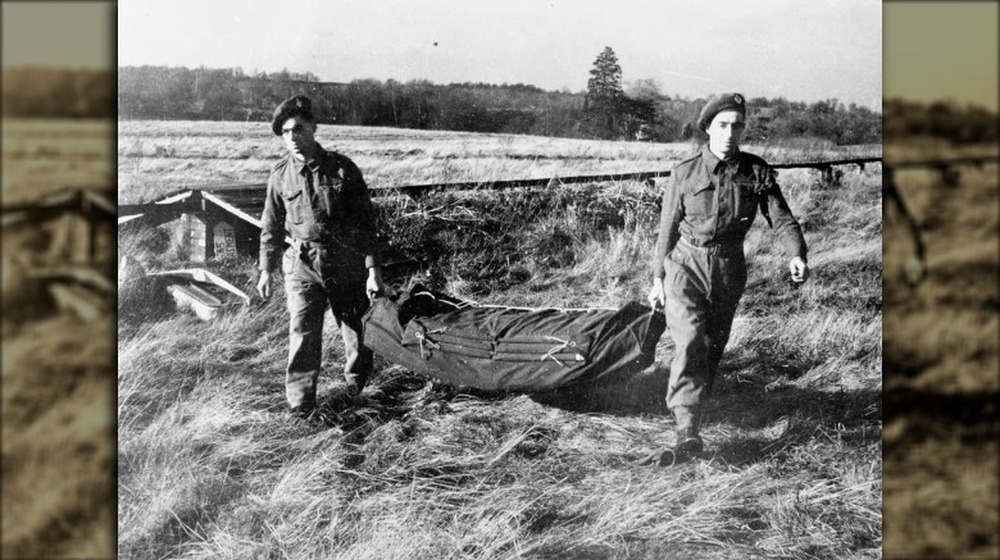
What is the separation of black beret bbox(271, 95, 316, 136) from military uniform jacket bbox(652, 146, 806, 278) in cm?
127

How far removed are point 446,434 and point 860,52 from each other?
6.41 ft

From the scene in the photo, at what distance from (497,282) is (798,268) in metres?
1.05

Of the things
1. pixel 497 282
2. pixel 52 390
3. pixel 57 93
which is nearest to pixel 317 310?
pixel 497 282

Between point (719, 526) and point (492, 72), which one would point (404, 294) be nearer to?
point (492, 72)

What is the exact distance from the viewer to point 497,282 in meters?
2.98

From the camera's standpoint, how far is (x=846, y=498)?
2.86m

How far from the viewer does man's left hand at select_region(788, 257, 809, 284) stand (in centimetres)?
290

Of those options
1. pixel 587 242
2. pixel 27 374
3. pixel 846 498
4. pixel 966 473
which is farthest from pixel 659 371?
pixel 27 374

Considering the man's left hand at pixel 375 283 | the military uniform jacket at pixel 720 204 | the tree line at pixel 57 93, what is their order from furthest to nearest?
1. the tree line at pixel 57 93
2. the man's left hand at pixel 375 283
3. the military uniform jacket at pixel 720 204

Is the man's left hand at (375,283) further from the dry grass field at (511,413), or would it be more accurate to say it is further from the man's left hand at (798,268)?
the man's left hand at (798,268)

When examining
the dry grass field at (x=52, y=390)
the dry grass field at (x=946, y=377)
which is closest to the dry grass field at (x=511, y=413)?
the dry grass field at (x=52, y=390)

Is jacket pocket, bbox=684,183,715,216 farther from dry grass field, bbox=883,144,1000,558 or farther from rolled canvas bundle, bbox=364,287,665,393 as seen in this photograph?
dry grass field, bbox=883,144,1000,558

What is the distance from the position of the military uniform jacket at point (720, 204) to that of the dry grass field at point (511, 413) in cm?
7

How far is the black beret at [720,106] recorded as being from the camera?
284 centimetres
